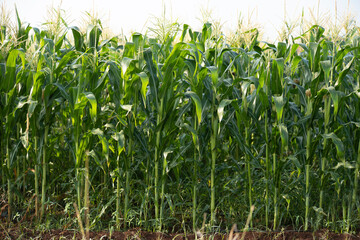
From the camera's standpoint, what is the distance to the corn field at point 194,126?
3.42 m

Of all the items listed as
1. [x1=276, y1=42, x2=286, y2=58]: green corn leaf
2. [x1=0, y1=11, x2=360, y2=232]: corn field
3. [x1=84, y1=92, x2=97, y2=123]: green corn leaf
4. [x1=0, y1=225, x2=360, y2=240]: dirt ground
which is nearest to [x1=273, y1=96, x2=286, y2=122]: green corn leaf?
[x1=0, y1=11, x2=360, y2=232]: corn field

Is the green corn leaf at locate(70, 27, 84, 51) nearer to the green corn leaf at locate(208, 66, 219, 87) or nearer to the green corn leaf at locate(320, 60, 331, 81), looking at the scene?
the green corn leaf at locate(208, 66, 219, 87)

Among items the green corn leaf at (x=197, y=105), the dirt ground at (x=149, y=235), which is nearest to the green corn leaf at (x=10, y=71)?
the dirt ground at (x=149, y=235)

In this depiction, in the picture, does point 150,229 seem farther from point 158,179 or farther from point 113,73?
point 113,73

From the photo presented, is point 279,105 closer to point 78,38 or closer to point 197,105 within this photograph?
point 197,105

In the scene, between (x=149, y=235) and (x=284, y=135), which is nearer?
(x=284, y=135)

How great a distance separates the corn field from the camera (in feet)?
11.2

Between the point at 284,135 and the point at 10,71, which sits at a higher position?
the point at 10,71

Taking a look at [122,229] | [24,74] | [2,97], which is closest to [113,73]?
[24,74]

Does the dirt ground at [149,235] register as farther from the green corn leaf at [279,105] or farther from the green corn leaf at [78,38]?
the green corn leaf at [78,38]

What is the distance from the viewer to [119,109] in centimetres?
346

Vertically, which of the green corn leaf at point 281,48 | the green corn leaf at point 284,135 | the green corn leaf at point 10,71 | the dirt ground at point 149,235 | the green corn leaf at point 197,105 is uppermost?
the green corn leaf at point 281,48

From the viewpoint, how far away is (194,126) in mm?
3504

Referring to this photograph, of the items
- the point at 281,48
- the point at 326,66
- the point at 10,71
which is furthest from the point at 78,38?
the point at 326,66
